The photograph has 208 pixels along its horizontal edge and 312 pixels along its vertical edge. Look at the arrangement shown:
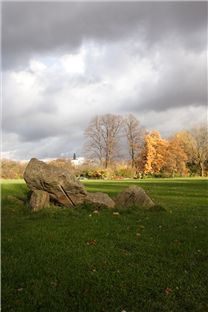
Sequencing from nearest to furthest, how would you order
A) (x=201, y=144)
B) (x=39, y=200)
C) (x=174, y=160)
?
(x=39, y=200), (x=174, y=160), (x=201, y=144)

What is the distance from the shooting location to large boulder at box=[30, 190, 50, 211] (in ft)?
47.3

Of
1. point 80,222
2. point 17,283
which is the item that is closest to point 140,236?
point 80,222

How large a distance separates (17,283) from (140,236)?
13.9ft

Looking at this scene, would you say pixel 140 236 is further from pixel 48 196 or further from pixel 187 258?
pixel 48 196

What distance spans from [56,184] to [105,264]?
835 cm

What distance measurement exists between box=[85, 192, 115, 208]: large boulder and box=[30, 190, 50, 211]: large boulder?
172 cm

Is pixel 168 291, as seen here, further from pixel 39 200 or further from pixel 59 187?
pixel 59 187

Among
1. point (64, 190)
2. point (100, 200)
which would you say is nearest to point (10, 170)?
point (64, 190)

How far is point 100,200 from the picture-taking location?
1553 centimetres

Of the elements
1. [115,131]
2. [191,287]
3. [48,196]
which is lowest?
[191,287]

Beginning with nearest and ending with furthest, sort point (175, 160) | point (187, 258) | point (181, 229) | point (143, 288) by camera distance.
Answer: point (143, 288) < point (187, 258) < point (181, 229) < point (175, 160)

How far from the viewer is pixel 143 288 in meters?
6.33

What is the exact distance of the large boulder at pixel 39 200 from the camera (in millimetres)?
14422

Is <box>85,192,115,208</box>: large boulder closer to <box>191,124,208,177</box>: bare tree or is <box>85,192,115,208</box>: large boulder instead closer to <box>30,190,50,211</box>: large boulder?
<box>30,190,50,211</box>: large boulder
